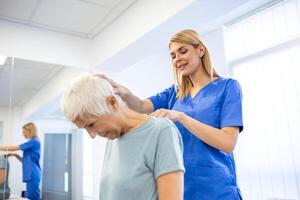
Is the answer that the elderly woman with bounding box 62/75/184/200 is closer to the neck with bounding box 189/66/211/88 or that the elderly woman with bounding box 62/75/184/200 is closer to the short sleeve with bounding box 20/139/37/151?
the neck with bounding box 189/66/211/88

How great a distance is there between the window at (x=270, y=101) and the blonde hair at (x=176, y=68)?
1477mm

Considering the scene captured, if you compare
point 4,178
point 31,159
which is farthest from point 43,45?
point 4,178

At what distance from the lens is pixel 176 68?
4.20 ft

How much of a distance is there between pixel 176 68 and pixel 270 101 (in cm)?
161

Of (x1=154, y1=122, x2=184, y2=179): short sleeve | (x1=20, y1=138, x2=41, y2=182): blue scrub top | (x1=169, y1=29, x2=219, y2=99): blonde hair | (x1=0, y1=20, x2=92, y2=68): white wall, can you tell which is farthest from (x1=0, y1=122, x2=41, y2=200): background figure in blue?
(x1=154, y1=122, x2=184, y2=179): short sleeve

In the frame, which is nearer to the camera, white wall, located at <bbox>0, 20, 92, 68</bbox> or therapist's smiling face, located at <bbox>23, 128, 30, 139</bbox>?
therapist's smiling face, located at <bbox>23, 128, 30, 139</bbox>

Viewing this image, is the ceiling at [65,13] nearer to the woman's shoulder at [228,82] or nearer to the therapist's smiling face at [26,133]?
the therapist's smiling face at [26,133]

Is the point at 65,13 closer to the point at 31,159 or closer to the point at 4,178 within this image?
the point at 31,159

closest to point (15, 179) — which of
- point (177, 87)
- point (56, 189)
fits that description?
point (56, 189)

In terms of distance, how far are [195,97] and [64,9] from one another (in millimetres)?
1716

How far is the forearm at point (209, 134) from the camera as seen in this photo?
101 cm

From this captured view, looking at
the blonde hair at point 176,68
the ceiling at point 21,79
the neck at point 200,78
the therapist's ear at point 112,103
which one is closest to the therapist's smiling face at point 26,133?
the ceiling at point 21,79

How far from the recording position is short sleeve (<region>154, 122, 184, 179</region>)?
71 cm

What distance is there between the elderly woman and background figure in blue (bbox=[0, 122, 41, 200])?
1716 mm
